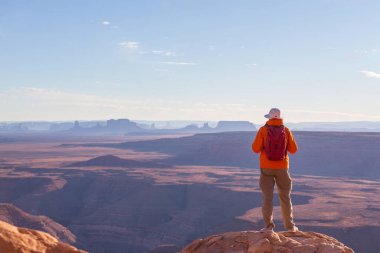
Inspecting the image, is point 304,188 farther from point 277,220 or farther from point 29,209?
point 29,209

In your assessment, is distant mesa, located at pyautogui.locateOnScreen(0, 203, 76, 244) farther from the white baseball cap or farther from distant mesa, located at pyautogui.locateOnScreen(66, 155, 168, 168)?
distant mesa, located at pyautogui.locateOnScreen(66, 155, 168, 168)

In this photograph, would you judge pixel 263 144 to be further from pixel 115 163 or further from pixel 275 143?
pixel 115 163

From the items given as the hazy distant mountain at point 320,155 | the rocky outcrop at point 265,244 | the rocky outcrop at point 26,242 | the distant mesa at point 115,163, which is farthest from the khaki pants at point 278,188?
the hazy distant mountain at point 320,155

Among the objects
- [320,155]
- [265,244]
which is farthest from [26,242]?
[320,155]

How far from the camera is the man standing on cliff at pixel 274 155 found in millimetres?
6574

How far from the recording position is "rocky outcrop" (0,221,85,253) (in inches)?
204

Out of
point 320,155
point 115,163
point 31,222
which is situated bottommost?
point 31,222

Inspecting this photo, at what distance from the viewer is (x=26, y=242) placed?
17.7 ft

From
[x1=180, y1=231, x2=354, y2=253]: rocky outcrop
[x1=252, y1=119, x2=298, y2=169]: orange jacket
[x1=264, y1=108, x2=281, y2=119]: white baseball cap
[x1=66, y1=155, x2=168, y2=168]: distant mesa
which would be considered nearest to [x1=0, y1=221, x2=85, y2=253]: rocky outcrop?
[x1=180, y1=231, x2=354, y2=253]: rocky outcrop

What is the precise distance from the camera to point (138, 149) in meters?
131

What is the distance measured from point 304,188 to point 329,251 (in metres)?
51.4

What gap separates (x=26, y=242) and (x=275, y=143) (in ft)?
11.0

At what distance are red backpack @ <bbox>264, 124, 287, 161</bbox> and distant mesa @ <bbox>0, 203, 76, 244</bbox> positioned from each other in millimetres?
30428

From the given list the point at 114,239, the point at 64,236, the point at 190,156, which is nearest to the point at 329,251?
the point at 64,236
